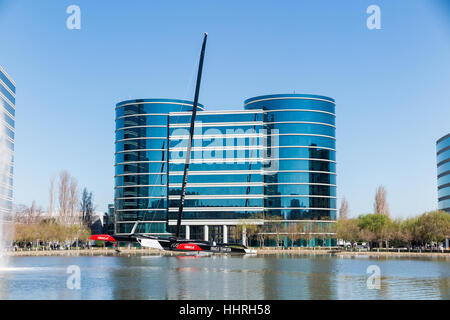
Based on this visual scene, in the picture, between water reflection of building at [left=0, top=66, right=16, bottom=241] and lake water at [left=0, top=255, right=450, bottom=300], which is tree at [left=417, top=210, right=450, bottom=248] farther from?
water reflection of building at [left=0, top=66, right=16, bottom=241]

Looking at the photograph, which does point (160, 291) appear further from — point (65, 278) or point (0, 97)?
point (0, 97)

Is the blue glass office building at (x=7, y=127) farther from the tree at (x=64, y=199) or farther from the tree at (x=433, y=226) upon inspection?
the tree at (x=433, y=226)

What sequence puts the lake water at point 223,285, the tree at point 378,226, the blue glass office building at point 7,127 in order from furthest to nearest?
the blue glass office building at point 7,127
the tree at point 378,226
the lake water at point 223,285

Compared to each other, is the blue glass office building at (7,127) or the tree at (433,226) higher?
the blue glass office building at (7,127)

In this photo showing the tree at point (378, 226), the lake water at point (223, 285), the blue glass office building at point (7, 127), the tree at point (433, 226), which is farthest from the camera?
the blue glass office building at point (7, 127)

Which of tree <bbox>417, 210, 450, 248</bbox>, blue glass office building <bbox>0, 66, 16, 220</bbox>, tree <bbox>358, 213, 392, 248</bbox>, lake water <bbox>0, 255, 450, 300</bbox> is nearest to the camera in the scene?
lake water <bbox>0, 255, 450, 300</bbox>

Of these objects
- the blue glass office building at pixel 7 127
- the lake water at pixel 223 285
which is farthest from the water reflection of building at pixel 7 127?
the lake water at pixel 223 285

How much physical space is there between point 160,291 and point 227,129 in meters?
143

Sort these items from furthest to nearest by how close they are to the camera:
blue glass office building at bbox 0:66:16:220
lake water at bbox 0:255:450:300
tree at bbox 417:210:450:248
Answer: blue glass office building at bbox 0:66:16:220 < tree at bbox 417:210:450:248 < lake water at bbox 0:255:450:300

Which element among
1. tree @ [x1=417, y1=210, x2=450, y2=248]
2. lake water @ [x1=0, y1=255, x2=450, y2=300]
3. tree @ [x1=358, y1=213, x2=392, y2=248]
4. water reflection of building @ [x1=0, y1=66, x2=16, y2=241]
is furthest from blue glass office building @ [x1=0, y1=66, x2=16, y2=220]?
tree @ [x1=417, y1=210, x2=450, y2=248]

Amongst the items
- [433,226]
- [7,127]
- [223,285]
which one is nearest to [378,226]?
[433,226]
